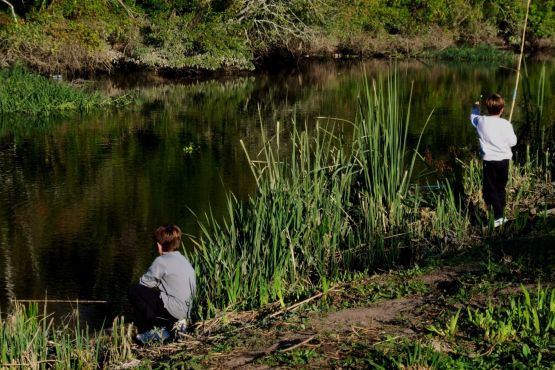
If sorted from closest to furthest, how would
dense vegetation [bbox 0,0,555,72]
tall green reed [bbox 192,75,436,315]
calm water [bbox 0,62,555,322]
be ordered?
tall green reed [bbox 192,75,436,315] < calm water [bbox 0,62,555,322] < dense vegetation [bbox 0,0,555,72]

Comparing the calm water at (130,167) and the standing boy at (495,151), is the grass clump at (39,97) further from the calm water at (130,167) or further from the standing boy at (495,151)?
the standing boy at (495,151)

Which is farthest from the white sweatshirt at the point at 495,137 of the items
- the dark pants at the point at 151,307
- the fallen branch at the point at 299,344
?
the fallen branch at the point at 299,344

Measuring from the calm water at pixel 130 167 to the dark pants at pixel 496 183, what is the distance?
3.76ft

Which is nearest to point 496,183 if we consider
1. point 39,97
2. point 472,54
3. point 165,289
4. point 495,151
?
point 495,151

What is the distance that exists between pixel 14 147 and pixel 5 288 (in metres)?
9.82

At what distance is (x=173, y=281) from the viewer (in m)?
6.84

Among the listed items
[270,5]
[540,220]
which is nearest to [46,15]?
[270,5]

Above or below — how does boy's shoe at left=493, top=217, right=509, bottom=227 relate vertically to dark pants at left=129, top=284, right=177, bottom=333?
above

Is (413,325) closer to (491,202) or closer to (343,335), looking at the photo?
(343,335)

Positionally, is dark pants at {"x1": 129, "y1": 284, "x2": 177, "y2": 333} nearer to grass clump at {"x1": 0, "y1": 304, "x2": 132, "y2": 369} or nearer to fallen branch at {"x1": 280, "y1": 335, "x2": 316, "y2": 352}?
grass clump at {"x1": 0, "y1": 304, "x2": 132, "y2": 369}

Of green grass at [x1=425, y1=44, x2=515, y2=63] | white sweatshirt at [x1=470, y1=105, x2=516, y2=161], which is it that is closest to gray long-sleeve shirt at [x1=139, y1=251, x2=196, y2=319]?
white sweatshirt at [x1=470, y1=105, x2=516, y2=161]

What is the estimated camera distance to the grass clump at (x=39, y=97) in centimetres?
2325

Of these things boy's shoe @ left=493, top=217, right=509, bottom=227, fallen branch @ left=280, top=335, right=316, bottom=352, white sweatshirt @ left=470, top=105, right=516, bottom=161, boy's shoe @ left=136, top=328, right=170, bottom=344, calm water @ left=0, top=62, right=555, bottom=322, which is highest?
white sweatshirt @ left=470, top=105, right=516, bottom=161

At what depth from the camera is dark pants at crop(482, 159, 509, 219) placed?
28.3ft
